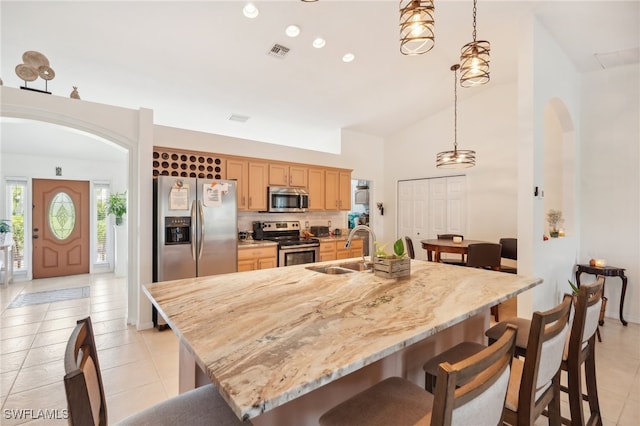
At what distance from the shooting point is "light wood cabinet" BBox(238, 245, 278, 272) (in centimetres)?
423

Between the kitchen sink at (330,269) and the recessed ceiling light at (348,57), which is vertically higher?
the recessed ceiling light at (348,57)

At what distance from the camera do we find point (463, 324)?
6.41 feet

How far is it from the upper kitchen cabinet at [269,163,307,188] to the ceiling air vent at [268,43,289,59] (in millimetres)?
1724

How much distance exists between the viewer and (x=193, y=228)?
12.2 feet

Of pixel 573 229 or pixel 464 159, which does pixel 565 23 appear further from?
pixel 573 229

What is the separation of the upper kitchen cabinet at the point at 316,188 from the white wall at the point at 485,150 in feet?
6.89

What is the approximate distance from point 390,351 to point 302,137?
572 centimetres

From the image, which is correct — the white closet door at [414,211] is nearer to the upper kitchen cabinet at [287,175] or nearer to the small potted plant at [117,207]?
the upper kitchen cabinet at [287,175]

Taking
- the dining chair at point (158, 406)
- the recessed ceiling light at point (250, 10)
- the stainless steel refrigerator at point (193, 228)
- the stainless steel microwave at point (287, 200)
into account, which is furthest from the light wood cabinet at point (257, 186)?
the dining chair at point (158, 406)

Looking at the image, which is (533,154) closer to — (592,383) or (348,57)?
(592,383)

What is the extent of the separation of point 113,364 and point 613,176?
6.24 m

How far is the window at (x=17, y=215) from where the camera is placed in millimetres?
5715

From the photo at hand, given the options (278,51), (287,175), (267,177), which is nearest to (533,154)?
(278,51)

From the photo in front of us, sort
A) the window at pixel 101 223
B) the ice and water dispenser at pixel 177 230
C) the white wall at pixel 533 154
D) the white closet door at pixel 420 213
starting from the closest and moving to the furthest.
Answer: the white wall at pixel 533 154 → the ice and water dispenser at pixel 177 230 → the white closet door at pixel 420 213 → the window at pixel 101 223
